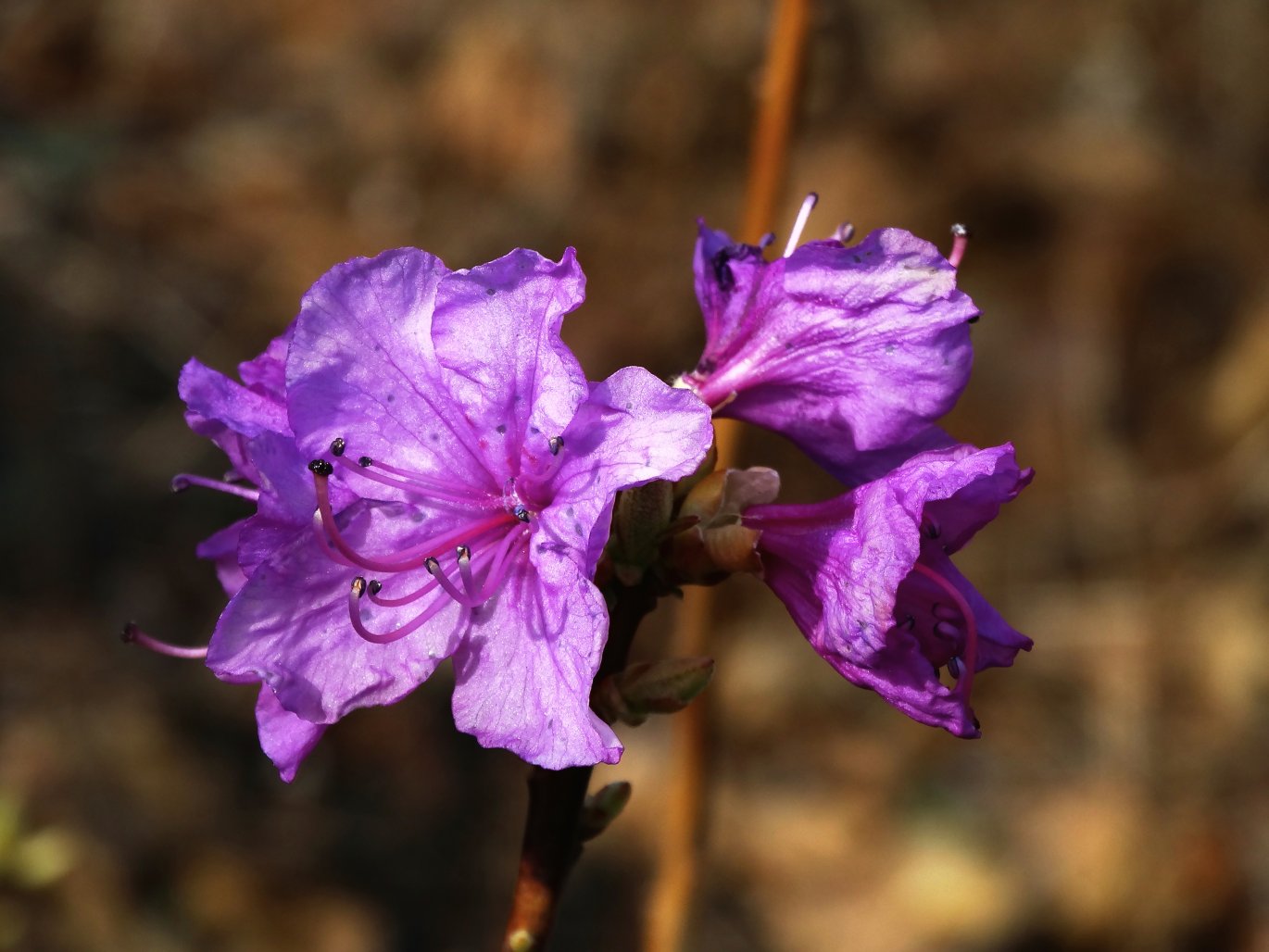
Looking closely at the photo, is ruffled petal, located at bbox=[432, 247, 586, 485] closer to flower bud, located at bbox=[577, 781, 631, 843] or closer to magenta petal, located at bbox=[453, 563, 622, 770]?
magenta petal, located at bbox=[453, 563, 622, 770]

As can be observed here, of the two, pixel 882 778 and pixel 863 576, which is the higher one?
pixel 863 576

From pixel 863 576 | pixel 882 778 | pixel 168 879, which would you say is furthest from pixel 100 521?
pixel 863 576

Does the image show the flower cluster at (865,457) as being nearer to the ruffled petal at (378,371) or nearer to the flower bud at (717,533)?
the flower bud at (717,533)

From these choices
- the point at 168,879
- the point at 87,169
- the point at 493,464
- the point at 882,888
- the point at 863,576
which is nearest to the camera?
the point at 863,576

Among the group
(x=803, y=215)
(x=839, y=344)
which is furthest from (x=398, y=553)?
(x=803, y=215)

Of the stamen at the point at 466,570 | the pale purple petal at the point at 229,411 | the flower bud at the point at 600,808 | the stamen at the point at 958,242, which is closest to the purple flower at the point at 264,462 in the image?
the pale purple petal at the point at 229,411

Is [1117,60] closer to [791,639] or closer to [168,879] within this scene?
[791,639]
